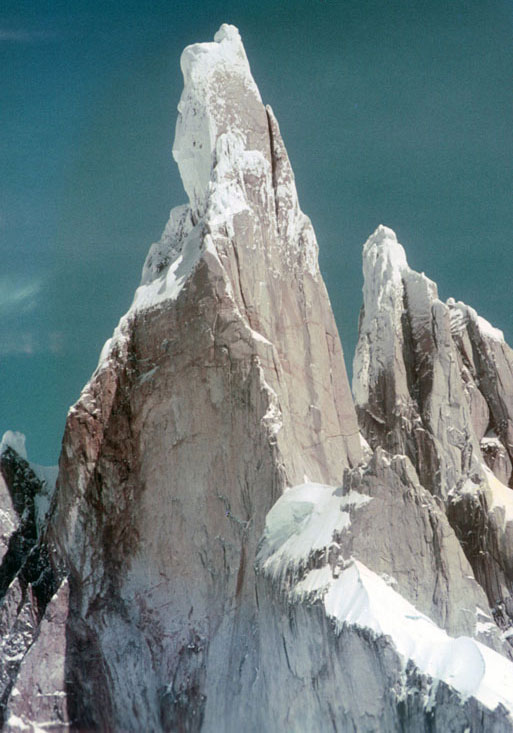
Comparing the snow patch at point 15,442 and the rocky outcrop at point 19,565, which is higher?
the snow patch at point 15,442

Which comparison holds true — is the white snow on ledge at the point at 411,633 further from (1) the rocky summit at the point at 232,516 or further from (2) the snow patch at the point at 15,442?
(2) the snow patch at the point at 15,442

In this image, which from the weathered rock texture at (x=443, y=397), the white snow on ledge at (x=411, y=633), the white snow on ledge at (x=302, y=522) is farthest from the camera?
the weathered rock texture at (x=443, y=397)

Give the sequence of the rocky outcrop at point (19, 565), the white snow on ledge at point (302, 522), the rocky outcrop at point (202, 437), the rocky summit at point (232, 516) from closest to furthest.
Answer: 1. the rocky summit at point (232, 516)
2. the white snow on ledge at point (302, 522)
3. the rocky outcrop at point (202, 437)
4. the rocky outcrop at point (19, 565)

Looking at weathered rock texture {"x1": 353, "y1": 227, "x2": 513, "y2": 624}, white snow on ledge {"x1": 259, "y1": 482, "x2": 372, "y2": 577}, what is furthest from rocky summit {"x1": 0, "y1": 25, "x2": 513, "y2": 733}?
weathered rock texture {"x1": 353, "y1": 227, "x2": 513, "y2": 624}

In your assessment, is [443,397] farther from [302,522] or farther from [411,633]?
[411,633]

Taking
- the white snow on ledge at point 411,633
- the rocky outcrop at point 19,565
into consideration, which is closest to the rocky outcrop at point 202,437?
the rocky outcrop at point 19,565

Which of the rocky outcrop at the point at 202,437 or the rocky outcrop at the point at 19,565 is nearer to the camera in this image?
the rocky outcrop at the point at 202,437

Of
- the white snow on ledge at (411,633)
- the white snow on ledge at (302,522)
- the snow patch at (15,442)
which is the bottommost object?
the white snow on ledge at (411,633)
